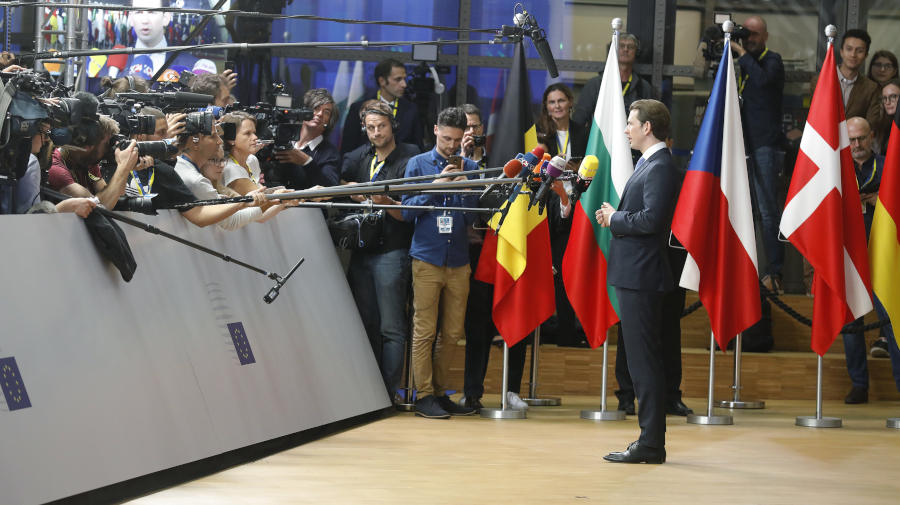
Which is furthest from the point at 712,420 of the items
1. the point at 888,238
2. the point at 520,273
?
the point at 888,238

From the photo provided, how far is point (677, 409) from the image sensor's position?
7.43 meters

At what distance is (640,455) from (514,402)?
6.27 feet

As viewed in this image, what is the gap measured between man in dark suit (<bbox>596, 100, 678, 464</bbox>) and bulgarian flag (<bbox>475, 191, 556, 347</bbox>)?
144 cm

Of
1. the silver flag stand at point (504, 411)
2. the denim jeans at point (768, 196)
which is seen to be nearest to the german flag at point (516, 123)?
the silver flag stand at point (504, 411)

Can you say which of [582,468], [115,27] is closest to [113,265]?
[582,468]

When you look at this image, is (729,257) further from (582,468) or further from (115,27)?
(115,27)

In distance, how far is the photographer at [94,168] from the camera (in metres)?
4.76

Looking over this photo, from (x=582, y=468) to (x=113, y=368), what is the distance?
203 cm

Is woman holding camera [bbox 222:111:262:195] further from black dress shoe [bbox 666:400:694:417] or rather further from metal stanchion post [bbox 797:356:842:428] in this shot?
metal stanchion post [bbox 797:356:842:428]

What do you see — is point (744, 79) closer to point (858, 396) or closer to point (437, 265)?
point (858, 396)

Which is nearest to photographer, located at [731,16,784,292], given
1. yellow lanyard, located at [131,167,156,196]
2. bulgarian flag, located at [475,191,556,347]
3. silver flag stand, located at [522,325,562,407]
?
silver flag stand, located at [522,325,562,407]

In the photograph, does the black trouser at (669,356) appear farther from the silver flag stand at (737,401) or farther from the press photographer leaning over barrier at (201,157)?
the press photographer leaning over barrier at (201,157)

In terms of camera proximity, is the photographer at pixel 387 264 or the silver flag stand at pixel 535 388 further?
the silver flag stand at pixel 535 388

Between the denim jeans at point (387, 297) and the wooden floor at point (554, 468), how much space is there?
0.34 metres
